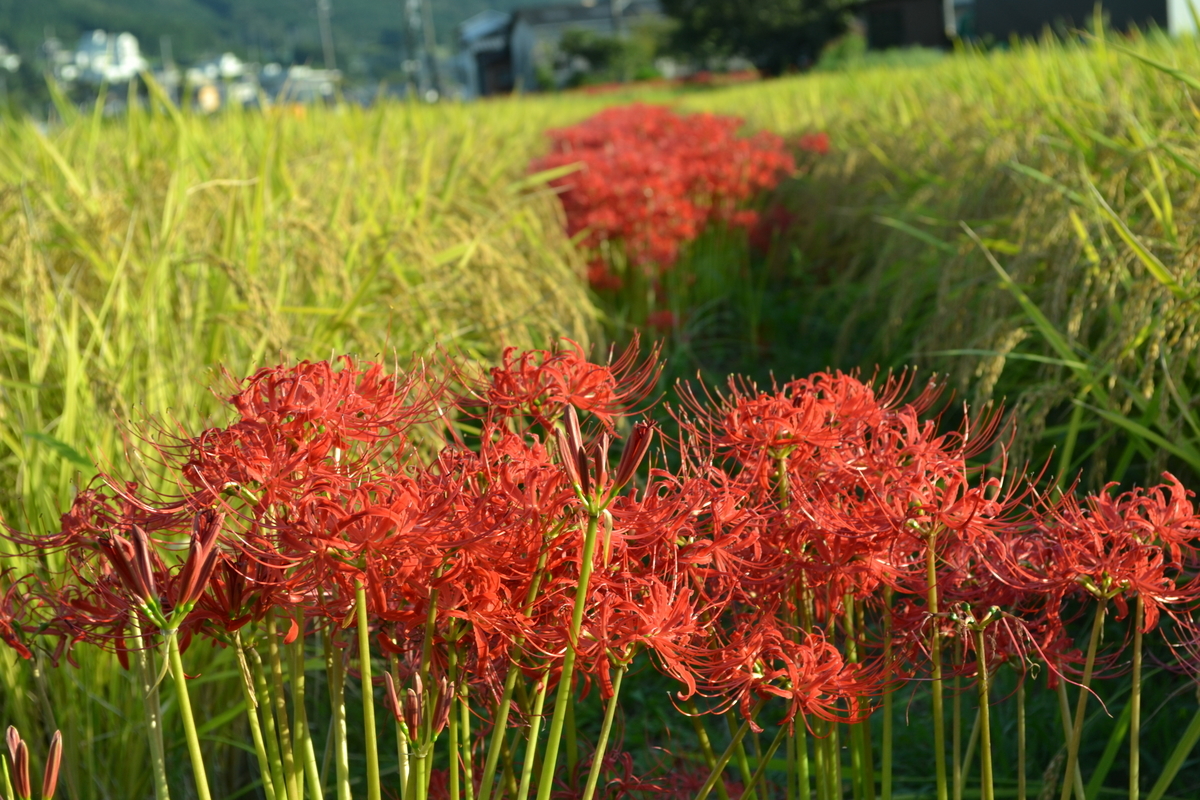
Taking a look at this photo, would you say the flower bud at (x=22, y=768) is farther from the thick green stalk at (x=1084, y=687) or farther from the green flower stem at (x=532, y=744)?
the thick green stalk at (x=1084, y=687)

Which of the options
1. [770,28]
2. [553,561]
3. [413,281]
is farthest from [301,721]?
[770,28]

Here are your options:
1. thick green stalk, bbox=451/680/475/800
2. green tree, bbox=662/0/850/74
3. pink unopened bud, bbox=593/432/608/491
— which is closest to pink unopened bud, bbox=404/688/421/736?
thick green stalk, bbox=451/680/475/800

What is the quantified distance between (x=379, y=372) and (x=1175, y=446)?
138 centimetres

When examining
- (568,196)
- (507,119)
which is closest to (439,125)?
(568,196)

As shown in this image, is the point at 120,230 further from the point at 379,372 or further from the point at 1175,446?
the point at 1175,446

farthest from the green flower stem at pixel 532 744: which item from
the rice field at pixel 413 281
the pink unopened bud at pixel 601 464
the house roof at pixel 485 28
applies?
the house roof at pixel 485 28

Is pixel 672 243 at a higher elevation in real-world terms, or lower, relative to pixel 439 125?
lower

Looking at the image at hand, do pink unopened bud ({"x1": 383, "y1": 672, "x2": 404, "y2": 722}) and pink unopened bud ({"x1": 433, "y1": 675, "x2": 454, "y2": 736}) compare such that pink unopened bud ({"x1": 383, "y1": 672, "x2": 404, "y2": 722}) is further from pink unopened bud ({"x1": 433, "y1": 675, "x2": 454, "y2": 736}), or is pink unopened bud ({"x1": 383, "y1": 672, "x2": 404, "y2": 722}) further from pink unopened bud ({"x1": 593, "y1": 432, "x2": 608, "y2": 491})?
pink unopened bud ({"x1": 593, "y1": 432, "x2": 608, "y2": 491})

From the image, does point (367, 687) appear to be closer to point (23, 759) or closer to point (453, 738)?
point (453, 738)

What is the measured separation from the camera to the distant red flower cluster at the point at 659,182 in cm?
461

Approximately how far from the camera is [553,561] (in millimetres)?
832

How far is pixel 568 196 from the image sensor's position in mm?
5039

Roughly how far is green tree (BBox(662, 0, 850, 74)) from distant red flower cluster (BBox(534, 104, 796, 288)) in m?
24.0

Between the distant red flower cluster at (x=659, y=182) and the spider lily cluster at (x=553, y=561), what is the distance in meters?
3.16
